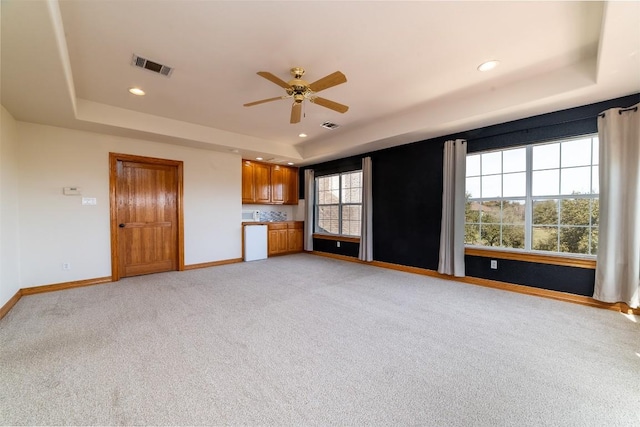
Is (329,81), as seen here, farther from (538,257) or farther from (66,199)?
(66,199)

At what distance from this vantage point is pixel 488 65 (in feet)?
9.05

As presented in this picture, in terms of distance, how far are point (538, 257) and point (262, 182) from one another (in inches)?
220

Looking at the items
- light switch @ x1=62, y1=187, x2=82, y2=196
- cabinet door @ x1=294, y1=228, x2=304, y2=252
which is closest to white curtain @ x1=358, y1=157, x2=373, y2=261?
cabinet door @ x1=294, y1=228, x2=304, y2=252

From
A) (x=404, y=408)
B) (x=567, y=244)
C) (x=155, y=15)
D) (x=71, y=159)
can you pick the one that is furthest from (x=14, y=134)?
(x=567, y=244)

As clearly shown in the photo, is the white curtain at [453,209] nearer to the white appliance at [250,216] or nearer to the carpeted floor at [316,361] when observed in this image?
the carpeted floor at [316,361]

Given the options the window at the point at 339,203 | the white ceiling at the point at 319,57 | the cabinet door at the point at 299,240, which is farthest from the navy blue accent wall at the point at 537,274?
the cabinet door at the point at 299,240

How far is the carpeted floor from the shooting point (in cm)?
153

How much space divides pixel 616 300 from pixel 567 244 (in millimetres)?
772

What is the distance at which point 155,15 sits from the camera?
207 centimetres

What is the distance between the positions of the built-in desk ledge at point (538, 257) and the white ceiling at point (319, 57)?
6.20 feet

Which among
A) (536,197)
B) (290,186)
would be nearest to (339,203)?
(290,186)

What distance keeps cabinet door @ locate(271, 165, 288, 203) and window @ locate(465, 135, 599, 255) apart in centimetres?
444

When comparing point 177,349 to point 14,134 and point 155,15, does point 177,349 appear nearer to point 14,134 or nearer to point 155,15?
point 155,15

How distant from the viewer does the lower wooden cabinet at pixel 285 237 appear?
262 inches
